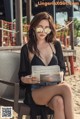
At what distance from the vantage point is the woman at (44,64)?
3248 mm

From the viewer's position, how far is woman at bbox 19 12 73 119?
3248mm

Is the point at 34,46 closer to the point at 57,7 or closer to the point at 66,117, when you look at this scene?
the point at 66,117

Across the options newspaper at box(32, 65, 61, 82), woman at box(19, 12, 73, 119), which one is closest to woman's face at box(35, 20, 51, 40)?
woman at box(19, 12, 73, 119)

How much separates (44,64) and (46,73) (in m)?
0.18

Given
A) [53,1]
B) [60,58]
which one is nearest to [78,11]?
[53,1]

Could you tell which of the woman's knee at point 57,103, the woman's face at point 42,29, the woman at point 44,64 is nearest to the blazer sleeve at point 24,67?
the woman at point 44,64

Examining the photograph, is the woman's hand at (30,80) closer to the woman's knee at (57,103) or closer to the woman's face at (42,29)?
the woman's knee at (57,103)

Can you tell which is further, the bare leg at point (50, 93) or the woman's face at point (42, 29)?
the woman's face at point (42, 29)

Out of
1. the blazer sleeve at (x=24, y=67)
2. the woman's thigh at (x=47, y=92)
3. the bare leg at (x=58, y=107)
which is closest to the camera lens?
the bare leg at (x=58, y=107)

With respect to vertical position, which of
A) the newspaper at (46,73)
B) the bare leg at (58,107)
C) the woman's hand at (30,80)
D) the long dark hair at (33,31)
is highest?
the long dark hair at (33,31)

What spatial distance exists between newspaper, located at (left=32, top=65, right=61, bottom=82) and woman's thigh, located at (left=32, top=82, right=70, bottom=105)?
3.8 inches

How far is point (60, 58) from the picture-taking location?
350 cm

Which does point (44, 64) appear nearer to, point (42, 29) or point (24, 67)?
point (24, 67)

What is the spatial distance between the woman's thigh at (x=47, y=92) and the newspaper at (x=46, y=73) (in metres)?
0.10
